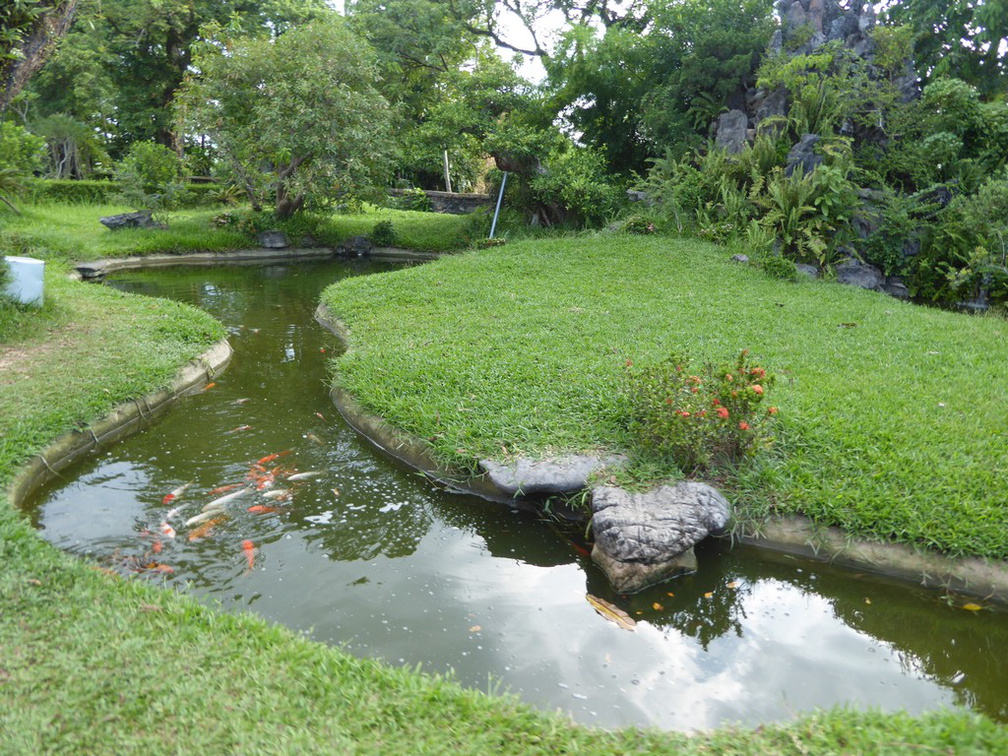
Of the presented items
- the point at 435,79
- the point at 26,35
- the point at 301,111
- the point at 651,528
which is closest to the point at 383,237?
the point at 301,111

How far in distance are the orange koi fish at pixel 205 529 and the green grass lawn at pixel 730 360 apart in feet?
5.06

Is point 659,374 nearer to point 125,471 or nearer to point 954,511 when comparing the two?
point 954,511

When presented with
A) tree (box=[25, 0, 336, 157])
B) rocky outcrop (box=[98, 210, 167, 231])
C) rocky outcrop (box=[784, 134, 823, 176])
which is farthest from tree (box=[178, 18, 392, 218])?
rocky outcrop (box=[784, 134, 823, 176])

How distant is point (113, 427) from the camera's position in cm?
585

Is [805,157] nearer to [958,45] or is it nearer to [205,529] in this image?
[958,45]

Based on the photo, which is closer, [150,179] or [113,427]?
[113,427]

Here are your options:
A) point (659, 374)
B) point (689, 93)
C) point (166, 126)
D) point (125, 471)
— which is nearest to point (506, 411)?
point (659, 374)

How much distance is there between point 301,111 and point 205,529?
11.2 metres

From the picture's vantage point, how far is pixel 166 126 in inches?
935

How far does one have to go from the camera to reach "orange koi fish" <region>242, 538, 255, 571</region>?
13.9ft

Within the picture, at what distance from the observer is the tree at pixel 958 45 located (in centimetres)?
1441

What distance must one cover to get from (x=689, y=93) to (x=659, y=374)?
11870mm

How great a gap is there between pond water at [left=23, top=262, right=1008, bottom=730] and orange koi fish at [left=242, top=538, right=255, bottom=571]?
0.5 inches

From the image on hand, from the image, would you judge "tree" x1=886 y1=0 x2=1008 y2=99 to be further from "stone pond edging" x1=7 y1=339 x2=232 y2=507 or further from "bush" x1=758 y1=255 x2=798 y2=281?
"stone pond edging" x1=7 y1=339 x2=232 y2=507
